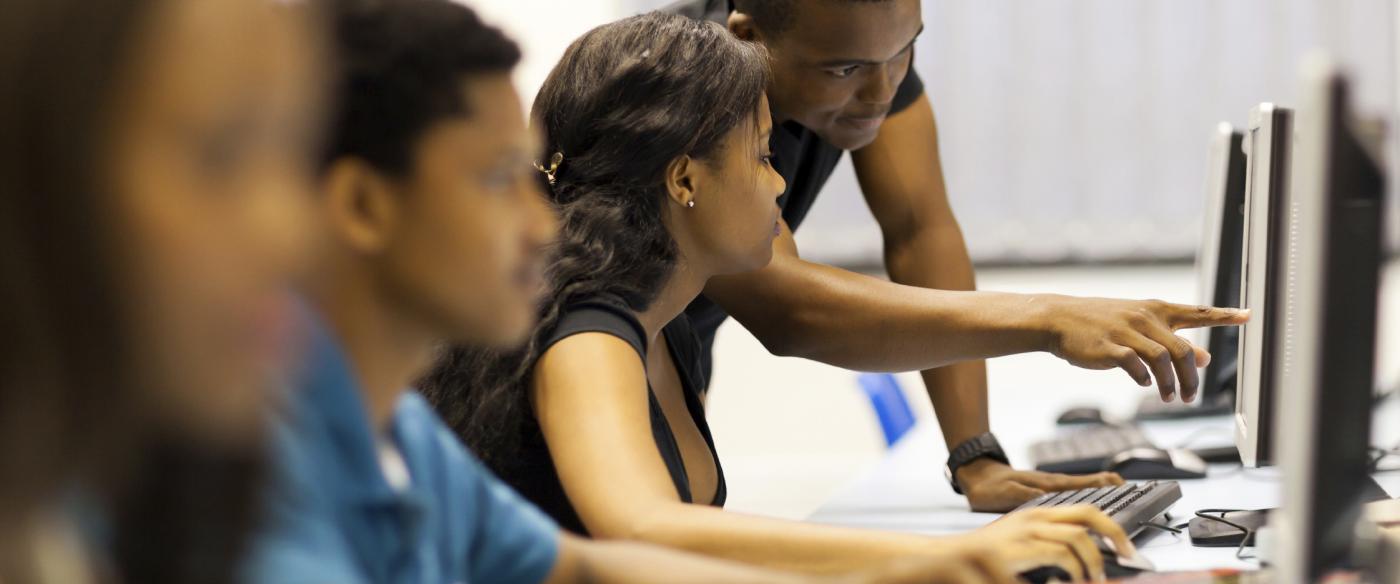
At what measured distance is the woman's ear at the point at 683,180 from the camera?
1.41m

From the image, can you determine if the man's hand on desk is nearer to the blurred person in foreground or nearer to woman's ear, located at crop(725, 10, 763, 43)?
woman's ear, located at crop(725, 10, 763, 43)

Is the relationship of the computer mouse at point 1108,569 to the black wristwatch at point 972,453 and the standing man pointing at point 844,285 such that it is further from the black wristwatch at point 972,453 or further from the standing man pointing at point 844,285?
the black wristwatch at point 972,453

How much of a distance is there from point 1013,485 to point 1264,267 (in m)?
0.45

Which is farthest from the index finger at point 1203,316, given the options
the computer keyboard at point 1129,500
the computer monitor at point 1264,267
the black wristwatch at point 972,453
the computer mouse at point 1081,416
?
the computer mouse at point 1081,416

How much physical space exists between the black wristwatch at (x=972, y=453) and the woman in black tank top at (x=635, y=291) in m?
0.42

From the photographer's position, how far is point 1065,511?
3.71 ft

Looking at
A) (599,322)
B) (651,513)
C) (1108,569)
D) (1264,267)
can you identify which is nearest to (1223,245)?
(1264,267)

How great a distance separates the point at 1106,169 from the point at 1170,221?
209 mm

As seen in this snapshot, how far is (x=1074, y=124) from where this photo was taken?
3.67 m

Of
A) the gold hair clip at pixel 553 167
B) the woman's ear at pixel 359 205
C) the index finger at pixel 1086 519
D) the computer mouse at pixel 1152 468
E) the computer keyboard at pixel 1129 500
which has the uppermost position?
the woman's ear at pixel 359 205

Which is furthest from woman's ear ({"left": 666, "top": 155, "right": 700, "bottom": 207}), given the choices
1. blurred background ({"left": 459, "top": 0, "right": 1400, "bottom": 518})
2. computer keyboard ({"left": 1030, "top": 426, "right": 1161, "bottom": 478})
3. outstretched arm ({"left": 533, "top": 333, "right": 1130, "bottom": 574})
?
blurred background ({"left": 459, "top": 0, "right": 1400, "bottom": 518})

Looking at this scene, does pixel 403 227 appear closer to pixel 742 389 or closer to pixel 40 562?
pixel 40 562

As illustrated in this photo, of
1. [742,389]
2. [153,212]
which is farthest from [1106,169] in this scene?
[153,212]

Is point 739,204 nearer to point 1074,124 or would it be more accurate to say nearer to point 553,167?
point 553,167
